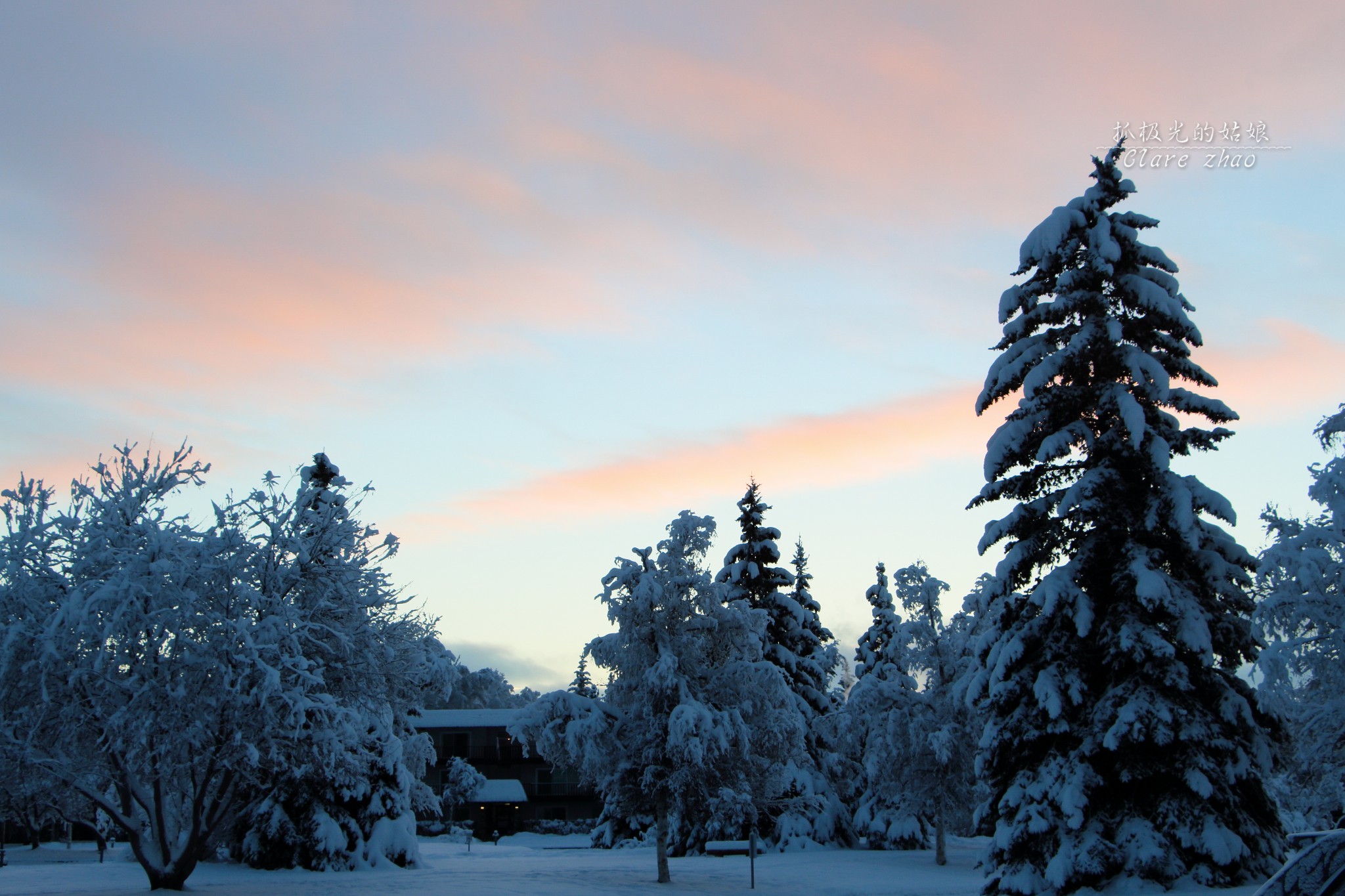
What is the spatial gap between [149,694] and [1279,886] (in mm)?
20427

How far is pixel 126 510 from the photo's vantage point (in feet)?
80.6

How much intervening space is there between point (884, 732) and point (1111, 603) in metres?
20.8

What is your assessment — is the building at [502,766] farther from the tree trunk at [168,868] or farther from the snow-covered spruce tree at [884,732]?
the tree trunk at [168,868]

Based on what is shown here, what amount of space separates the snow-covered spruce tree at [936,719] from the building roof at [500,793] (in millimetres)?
45632

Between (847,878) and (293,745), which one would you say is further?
(847,878)

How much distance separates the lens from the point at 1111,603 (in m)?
20.2

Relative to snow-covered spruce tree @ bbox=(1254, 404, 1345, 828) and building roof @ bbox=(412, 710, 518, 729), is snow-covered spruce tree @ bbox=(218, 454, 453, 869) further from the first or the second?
building roof @ bbox=(412, 710, 518, 729)

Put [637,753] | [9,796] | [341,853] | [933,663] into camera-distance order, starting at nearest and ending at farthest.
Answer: [9,796], [637,753], [341,853], [933,663]

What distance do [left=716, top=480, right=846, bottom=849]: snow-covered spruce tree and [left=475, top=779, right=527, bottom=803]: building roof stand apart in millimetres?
36806

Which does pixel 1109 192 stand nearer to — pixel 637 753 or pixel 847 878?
pixel 637 753

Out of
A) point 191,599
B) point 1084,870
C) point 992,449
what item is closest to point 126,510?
point 191,599

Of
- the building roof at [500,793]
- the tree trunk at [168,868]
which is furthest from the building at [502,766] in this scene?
the tree trunk at [168,868]

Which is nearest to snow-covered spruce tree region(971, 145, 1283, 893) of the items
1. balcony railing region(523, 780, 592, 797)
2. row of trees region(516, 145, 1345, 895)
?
row of trees region(516, 145, 1345, 895)

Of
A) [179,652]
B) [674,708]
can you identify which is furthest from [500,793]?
[179,652]
